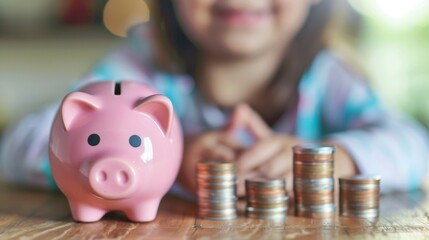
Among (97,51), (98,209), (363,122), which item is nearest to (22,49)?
(97,51)

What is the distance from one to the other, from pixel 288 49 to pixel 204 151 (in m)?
0.39

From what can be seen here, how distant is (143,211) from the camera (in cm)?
71

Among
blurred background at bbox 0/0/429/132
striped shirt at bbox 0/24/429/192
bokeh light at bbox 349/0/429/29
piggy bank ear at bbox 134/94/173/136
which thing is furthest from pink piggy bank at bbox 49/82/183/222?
bokeh light at bbox 349/0/429/29

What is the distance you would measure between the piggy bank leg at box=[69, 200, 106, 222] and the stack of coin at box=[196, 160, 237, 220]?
116 millimetres

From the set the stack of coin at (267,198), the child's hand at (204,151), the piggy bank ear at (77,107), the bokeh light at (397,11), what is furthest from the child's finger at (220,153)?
the bokeh light at (397,11)

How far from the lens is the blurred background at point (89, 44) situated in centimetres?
204

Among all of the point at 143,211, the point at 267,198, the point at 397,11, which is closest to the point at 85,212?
the point at 143,211

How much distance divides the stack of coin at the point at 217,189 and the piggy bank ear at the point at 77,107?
14 cm

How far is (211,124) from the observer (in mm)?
1151

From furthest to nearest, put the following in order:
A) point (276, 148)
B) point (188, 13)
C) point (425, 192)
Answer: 1. point (188, 13)
2. point (425, 192)
3. point (276, 148)

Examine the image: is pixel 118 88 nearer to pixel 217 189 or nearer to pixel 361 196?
pixel 217 189

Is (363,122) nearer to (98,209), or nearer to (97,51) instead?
(98,209)

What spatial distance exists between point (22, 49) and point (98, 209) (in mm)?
1612

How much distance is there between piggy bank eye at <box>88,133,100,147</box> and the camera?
67cm
